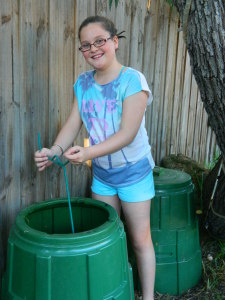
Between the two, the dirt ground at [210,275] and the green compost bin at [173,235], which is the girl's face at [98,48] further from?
the dirt ground at [210,275]

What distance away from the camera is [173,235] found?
94.7 inches

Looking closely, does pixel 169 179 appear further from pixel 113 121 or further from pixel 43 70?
pixel 43 70

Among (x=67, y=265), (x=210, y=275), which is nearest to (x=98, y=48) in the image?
(x=67, y=265)

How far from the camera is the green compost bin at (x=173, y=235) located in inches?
93.7

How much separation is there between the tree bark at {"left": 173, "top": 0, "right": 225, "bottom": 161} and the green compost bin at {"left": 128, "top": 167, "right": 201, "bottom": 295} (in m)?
0.61

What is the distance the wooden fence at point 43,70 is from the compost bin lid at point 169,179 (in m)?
0.52

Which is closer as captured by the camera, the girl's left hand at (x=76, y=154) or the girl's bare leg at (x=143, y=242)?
the girl's left hand at (x=76, y=154)

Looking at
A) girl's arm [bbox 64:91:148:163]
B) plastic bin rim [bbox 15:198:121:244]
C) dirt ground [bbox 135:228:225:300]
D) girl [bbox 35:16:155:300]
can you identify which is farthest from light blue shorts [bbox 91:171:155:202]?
dirt ground [bbox 135:228:225:300]

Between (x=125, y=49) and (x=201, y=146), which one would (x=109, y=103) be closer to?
(x=125, y=49)

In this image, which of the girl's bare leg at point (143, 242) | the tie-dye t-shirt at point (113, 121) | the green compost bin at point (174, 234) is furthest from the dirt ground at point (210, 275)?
the tie-dye t-shirt at point (113, 121)

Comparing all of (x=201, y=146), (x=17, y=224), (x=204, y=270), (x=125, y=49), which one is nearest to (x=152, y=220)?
(x=204, y=270)

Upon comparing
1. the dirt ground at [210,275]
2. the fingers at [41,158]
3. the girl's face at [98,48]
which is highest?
the girl's face at [98,48]

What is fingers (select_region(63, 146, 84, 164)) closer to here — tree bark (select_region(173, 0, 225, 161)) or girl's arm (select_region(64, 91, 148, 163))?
girl's arm (select_region(64, 91, 148, 163))

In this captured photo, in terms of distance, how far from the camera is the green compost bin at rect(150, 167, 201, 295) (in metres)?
2.38
